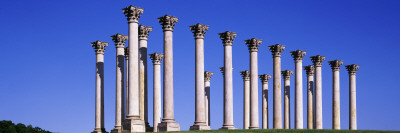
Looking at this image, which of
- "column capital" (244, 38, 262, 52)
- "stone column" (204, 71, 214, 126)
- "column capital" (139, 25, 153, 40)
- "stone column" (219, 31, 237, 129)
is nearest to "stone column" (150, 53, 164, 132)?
"column capital" (139, 25, 153, 40)

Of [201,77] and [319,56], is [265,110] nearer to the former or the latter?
[319,56]

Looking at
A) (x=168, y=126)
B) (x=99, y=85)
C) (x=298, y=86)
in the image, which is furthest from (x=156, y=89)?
(x=298, y=86)

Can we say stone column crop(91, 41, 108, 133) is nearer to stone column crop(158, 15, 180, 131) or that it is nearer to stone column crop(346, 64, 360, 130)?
stone column crop(158, 15, 180, 131)

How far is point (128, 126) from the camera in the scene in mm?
81750

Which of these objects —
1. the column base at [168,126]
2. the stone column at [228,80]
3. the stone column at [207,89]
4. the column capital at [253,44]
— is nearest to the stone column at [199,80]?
the column base at [168,126]

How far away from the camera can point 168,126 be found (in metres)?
83.6

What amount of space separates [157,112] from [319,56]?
26.2 metres

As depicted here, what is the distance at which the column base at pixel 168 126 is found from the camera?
83.6m

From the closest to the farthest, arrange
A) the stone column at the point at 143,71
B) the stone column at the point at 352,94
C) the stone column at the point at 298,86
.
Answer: the stone column at the point at 143,71 → the stone column at the point at 298,86 → the stone column at the point at 352,94

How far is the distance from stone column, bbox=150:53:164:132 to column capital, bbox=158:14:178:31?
1131 cm

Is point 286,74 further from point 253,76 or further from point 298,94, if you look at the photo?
point 253,76

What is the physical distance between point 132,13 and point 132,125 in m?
11.7

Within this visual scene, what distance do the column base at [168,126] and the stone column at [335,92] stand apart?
106 feet

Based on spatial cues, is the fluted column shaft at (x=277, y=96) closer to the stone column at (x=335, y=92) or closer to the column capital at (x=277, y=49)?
the column capital at (x=277, y=49)
